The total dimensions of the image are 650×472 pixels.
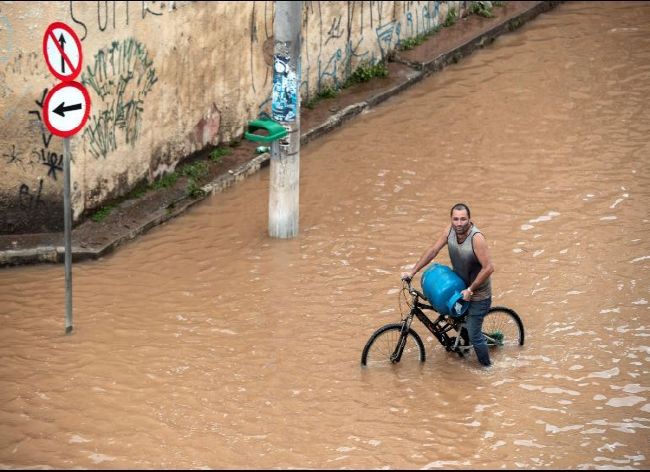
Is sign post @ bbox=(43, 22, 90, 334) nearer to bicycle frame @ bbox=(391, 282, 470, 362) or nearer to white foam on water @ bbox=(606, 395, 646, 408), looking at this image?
bicycle frame @ bbox=(391, 282, 470, 362)

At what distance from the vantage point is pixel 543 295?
1067 cm

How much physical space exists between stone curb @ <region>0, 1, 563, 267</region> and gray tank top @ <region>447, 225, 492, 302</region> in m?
4.27

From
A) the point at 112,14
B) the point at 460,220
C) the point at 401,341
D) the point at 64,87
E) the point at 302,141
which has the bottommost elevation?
the point at 401,341

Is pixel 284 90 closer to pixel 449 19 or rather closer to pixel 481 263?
pixel 481 263

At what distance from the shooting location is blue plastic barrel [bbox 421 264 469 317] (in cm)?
915

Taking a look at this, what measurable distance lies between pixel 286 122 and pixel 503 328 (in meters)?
3.66

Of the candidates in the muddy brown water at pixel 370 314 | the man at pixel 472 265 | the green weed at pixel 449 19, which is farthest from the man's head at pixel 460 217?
the green weed at pixel 449 19

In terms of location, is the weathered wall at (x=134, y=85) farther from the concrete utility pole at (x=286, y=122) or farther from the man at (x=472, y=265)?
the man at (x=472, y=265)

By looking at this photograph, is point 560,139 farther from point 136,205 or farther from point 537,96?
point 136,205

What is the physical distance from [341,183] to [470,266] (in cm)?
424

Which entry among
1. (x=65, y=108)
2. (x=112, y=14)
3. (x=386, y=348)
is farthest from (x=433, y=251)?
(x=112, y=14)

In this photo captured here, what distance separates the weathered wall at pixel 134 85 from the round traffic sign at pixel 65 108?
1.80 m

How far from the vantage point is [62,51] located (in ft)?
30.7

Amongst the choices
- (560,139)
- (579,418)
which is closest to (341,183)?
(560,139)
